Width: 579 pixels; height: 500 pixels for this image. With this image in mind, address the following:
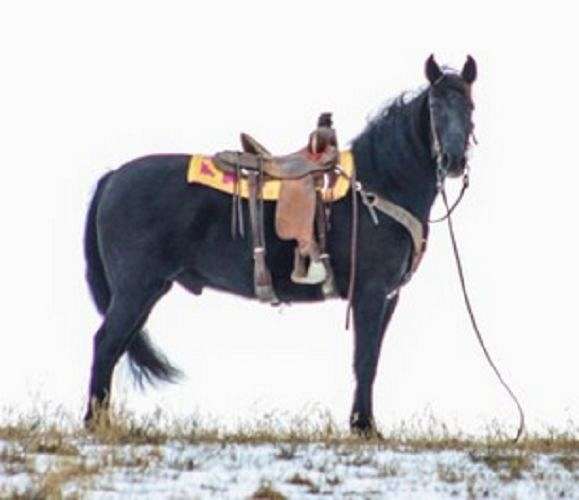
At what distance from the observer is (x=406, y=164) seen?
1152 centimetres

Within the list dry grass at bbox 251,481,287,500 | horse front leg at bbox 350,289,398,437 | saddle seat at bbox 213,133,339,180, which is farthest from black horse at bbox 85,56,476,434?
dry grass at bbox 251,481,287,500

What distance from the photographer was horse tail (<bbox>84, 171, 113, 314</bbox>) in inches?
481

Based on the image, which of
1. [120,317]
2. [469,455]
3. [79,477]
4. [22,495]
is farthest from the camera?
[120,317]

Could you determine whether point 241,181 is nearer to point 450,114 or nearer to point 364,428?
point 450,114

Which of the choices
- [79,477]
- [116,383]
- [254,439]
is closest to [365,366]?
[254,439]

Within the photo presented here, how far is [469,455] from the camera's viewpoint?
949 centimetres

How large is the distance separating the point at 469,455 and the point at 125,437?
2381 mm

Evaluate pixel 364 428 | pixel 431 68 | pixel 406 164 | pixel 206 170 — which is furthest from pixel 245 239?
pixel 431 68

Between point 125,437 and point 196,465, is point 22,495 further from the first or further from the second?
point 125,437

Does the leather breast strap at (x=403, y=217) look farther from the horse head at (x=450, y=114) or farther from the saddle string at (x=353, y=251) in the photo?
the horse head at (x=450, y=114)

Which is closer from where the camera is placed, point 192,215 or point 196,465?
point 196,465

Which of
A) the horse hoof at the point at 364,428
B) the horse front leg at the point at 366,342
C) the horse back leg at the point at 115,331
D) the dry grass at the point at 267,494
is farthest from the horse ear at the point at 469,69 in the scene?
the dry grass at the point at 267,494

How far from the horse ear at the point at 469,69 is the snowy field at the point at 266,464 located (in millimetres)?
2909

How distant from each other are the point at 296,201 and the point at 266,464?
3008 millimetres
